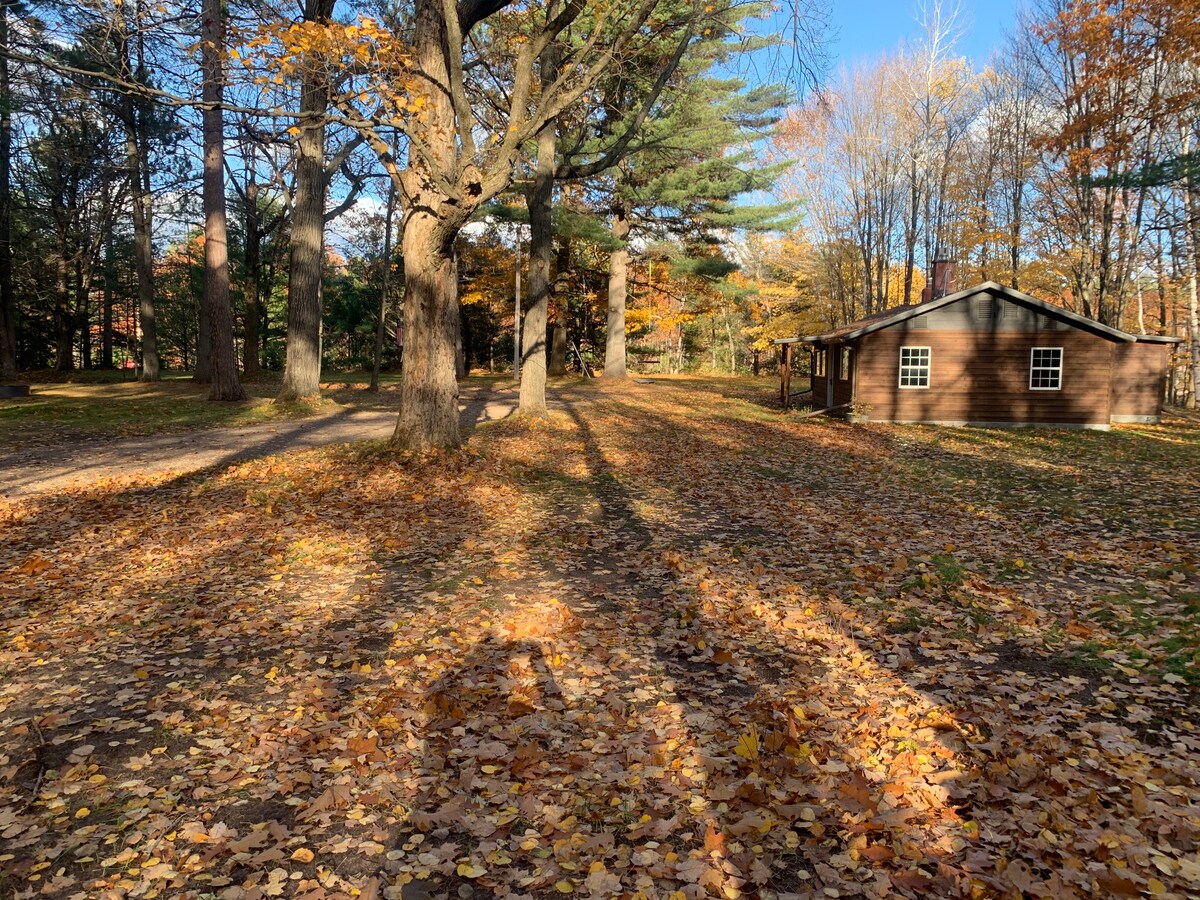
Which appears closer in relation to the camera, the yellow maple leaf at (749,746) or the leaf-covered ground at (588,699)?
the leaf-covered ground at (588,699)

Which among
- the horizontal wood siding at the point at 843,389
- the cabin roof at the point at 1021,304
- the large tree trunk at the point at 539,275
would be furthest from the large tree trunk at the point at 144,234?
the cabin roof at the point at 1021,304

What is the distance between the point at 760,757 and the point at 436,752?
5.74 feet

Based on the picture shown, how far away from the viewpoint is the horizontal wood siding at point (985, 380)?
21078 mm

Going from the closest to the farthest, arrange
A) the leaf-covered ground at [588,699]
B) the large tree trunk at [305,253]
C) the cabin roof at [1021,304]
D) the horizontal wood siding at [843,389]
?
the leaf-covered ground at [588,699] < the large tree trunk at [305,253] < the cabin roof at [1021,304] < the horizontal wood siding at [843,389]

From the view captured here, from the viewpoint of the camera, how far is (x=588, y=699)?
455 centimetres

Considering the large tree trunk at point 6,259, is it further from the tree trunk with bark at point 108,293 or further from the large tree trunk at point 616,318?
the large tree trunk at point 616,318

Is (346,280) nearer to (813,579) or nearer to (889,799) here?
(813,579)

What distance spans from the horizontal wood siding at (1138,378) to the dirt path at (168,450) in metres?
19.2

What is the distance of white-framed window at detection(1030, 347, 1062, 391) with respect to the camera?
69.5 feet

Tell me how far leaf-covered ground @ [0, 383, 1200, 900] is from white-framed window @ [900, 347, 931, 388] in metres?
12.4

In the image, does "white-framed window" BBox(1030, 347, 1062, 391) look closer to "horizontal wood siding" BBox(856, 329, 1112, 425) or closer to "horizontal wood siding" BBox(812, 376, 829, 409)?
"horizontal wood siding" BBox(856, 329, 1112, 425)

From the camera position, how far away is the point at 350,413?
18750mm

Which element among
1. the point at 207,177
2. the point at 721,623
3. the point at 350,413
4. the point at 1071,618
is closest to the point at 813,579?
the point at 721,623

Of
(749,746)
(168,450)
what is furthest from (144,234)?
(749,746)
